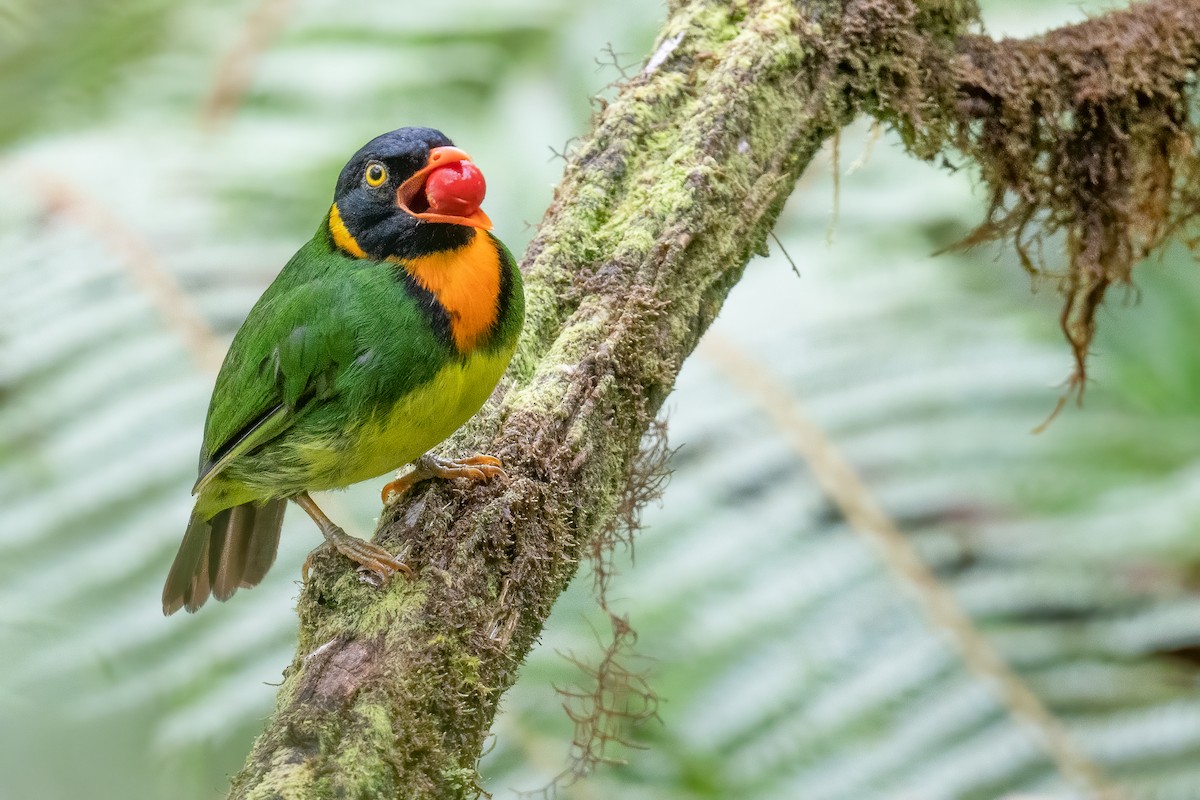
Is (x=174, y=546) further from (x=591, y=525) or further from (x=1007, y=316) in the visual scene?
(x=1007, y=316)

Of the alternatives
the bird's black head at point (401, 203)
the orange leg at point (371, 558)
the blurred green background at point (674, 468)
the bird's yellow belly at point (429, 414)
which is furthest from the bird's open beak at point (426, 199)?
the orange leg at point (371, 558)

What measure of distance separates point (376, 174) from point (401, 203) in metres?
0.08

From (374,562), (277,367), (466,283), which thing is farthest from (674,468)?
(374,562)

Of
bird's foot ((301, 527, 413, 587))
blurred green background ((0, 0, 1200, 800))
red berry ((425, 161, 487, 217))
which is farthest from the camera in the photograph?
blurred green background ((0, 0, 1200, 800))

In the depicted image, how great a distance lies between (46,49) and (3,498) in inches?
73.0

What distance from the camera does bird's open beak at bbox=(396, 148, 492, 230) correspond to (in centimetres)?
241

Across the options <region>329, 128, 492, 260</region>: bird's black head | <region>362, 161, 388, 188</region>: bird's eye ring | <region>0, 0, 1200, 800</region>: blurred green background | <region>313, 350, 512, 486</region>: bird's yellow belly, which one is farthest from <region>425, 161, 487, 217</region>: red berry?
<region>0, 0, 1200, 800</region>: blurred green background

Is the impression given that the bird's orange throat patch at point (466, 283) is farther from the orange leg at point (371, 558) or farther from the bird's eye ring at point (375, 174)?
the orange leg at point (371, 558)

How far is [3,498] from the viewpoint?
322 centimetres

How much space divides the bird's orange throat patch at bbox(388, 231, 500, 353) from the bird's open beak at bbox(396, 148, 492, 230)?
0.18 ft

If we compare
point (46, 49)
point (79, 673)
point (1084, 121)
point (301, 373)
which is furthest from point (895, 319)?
point (46, 49)

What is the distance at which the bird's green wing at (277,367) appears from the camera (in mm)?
2422

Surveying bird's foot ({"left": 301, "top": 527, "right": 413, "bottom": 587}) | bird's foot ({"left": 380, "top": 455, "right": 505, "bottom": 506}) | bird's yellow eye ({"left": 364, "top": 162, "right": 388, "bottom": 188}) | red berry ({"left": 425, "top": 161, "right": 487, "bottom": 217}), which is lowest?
bird's foot ({"left": 301, "top": 527, "right": 413, "bottom": 587})

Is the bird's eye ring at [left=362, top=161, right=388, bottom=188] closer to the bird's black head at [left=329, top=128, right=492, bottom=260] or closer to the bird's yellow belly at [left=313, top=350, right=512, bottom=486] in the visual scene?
the bird's black head at [left=329, top=128, right=492, bottom=260]
